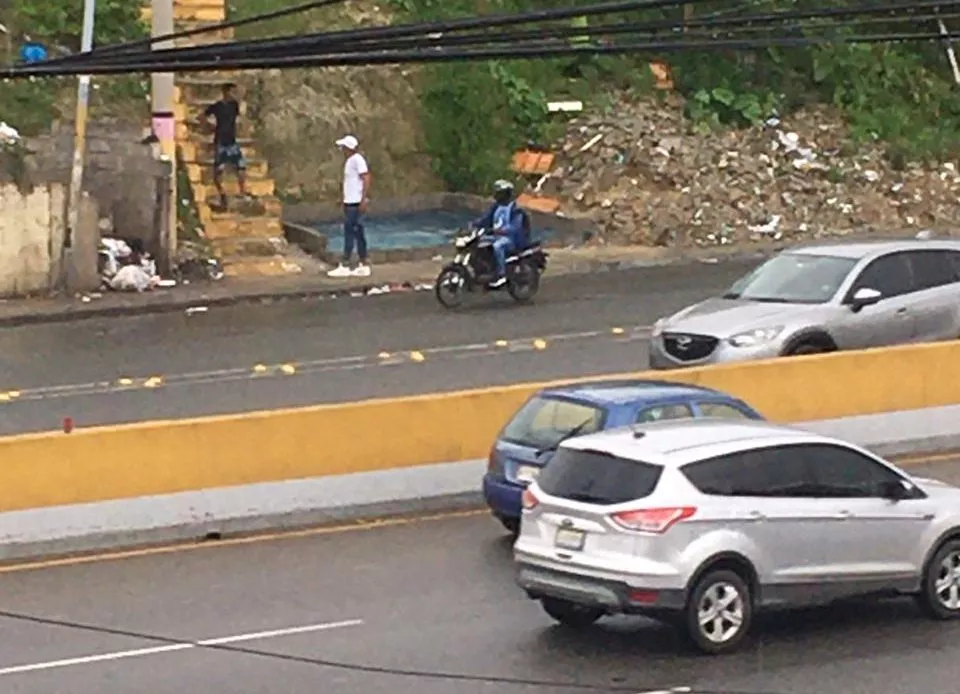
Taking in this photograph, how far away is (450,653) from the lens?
14500 millimetres

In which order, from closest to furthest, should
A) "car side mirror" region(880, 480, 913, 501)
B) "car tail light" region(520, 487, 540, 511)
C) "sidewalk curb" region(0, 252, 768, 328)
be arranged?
"car tail light" region(520, 487, 540, 511), "car side mirror" region(880, 480, 913, 501), "sidewalk curb" region(0, 252, 768, 328)

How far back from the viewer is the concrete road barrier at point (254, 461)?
Result: 17.7 meters

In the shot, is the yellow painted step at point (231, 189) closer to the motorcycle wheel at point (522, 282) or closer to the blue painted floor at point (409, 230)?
the blue painted floor at point (409, 230)

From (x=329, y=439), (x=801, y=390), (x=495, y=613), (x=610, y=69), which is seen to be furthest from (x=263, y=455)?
(x=610, y=69)

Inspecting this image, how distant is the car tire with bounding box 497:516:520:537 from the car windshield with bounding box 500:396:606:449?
58cm

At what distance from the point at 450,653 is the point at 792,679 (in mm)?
2103

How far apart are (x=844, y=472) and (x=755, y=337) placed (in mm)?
7818

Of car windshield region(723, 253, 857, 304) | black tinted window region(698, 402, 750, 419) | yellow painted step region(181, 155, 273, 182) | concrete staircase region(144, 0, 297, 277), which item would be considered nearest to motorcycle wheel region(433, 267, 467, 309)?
concrete staircase region(144, 0, 297, 277)

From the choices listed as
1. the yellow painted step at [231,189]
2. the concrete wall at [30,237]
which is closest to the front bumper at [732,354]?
the concrete wall at [30,237]

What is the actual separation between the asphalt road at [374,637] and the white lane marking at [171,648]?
0.05ft

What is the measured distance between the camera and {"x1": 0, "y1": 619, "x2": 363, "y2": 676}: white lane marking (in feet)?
46.4

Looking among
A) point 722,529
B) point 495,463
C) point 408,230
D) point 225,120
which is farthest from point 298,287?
point 722,529

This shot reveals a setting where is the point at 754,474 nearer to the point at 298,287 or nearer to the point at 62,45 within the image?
the point at 298,287

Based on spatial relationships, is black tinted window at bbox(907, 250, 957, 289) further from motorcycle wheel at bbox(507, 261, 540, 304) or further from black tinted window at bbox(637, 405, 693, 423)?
black tinted window at bbox(637, 405, 693, 423)
